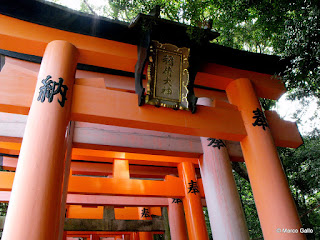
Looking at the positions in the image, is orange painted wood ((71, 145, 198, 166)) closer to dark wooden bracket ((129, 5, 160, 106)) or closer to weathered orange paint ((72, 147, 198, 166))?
weathered orange paint ((72, 147, 198, 166))

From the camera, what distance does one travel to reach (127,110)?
3.76 meters

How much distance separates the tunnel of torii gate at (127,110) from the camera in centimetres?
300

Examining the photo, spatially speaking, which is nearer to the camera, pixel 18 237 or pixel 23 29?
pixel 18 237

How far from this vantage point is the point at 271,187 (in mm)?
3840

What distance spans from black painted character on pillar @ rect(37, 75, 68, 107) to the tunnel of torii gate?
0.5 inches

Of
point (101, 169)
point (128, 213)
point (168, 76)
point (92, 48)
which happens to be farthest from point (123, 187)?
point (128, 213)

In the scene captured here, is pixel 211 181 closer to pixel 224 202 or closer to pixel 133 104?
pixel 224 202

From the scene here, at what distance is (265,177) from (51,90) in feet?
11.3

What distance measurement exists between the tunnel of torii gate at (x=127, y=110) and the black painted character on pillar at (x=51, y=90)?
13mm

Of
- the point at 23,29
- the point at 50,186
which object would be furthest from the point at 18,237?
the point at 23,29

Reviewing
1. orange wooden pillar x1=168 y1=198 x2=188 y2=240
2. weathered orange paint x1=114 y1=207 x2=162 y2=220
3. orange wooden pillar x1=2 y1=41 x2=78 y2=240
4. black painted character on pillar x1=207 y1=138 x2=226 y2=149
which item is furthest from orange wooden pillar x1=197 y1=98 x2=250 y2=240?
weathered orange paint x1=114 y1=207 x2=162 y2=220

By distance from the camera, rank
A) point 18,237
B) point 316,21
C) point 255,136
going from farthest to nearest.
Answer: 1. point 255,136
2. point 316,21
3. point 18,237

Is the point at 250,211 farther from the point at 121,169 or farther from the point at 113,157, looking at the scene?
the point at 113,157

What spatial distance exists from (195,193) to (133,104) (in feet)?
13.0
